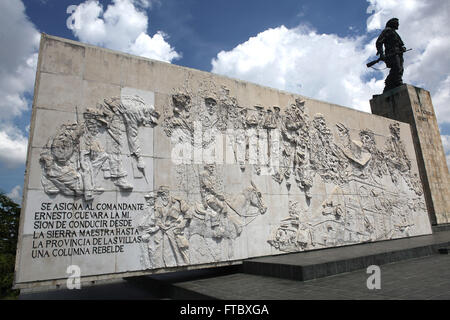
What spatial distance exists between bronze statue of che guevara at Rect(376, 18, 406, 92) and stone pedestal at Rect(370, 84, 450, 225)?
0.81 m

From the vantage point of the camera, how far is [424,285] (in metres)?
5.00

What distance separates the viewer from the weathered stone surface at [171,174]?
546cm

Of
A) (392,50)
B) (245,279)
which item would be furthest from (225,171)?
(392,50)

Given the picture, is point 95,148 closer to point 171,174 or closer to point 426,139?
point 171,174

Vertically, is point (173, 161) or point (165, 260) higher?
point (173, 161)

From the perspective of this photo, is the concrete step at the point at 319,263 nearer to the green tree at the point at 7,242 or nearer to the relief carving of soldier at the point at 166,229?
the relief carving of soldier at the point at 166,229

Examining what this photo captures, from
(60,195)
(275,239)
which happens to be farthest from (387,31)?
(60,195)

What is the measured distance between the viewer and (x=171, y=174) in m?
6.68

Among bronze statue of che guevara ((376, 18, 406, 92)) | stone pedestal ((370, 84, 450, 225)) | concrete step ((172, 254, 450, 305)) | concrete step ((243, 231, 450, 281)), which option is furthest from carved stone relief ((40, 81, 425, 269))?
bronze statue of che guevara ((376, 18, 406, 92))

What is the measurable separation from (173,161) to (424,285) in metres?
5.23

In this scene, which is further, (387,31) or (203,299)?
(387,31)

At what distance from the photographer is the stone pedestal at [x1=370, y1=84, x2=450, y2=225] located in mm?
14133

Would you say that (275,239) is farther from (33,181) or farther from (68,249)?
(33,181)

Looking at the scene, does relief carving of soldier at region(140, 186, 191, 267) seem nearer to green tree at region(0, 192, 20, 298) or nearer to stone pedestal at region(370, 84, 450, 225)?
green tree at region(0, 192, 20, 298)
